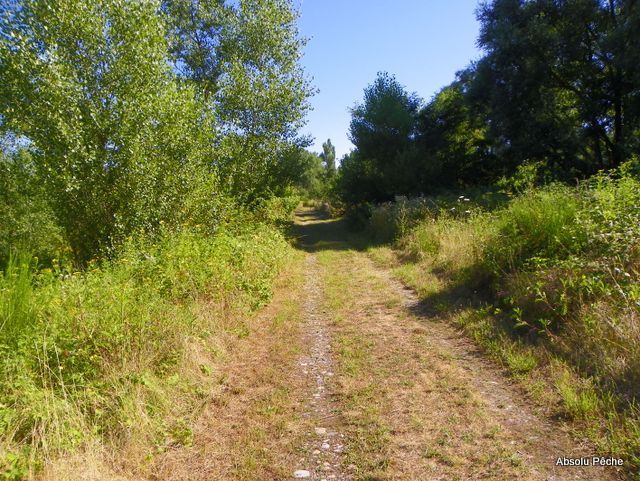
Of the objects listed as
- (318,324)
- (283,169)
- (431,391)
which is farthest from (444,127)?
(431,391)

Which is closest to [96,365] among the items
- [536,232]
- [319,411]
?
[319,411]

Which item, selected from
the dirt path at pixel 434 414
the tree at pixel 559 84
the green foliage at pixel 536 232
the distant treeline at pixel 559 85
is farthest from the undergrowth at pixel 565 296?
the tree at pixel 559 84

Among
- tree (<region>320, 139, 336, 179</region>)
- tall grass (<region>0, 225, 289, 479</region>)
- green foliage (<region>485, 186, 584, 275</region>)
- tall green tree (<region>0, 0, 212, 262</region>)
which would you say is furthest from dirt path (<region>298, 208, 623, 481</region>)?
tree (<region>320, 139, 336, 179</region>)

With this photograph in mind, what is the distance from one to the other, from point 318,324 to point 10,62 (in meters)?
7.61

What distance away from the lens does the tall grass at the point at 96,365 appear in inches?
115

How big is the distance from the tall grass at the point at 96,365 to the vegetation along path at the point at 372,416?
1.27ft

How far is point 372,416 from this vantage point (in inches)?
143

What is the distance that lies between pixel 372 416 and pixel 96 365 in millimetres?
2711

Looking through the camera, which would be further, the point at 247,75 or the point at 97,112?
the point at 247,75

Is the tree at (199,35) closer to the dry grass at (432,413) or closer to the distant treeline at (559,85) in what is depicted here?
the distant treeline at (559,85)

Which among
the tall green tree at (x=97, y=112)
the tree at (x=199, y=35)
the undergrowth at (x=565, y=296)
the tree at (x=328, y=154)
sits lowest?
the undergrowth at (x=565, y=296)

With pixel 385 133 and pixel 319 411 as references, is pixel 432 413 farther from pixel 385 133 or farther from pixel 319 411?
pixel 385 133

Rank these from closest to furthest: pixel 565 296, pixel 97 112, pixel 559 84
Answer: pixel 565 296
pixel 97 112
pixel 559 84

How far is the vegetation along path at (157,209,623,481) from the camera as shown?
9.77ft
